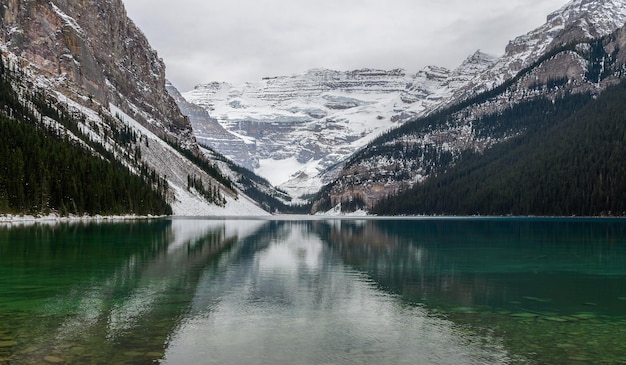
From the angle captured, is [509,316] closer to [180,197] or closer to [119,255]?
[119,255]

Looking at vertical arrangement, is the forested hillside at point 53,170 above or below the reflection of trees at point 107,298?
above

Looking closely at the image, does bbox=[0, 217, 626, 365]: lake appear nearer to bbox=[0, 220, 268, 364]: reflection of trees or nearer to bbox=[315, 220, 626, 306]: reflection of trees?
bbox=[0, 220, 268, 364]: reflection of trees

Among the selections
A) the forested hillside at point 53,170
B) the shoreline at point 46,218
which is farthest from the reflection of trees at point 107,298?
the forested hillside at point 53,170

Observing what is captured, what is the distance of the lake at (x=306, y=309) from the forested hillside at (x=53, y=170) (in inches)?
2223

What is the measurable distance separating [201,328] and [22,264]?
21667 mm

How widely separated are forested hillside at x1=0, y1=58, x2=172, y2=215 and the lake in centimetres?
5647

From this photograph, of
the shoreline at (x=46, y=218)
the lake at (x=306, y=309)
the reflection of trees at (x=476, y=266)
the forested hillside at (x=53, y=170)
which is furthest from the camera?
the forested hillside at (x=53, y=170)

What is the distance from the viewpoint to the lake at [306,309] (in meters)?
15.9

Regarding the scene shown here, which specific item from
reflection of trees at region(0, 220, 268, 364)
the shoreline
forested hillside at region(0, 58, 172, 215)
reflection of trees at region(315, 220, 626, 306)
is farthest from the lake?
forested hillside at region(0, 58, 172, 215)

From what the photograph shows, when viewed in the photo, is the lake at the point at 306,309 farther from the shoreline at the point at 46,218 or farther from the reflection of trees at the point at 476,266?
the shoreline at the point at 46,218

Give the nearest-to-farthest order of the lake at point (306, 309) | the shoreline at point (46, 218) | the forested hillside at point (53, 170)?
the lake at point (306, 309) < the shoreline at point (46, 218) < the forested hillside at point (53, 170)

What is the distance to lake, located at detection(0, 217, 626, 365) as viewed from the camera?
15.9m

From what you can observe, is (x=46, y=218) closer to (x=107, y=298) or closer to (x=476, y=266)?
(x=107, y=298)

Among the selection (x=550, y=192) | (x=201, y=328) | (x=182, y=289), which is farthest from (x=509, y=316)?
(x=550, y=192)
